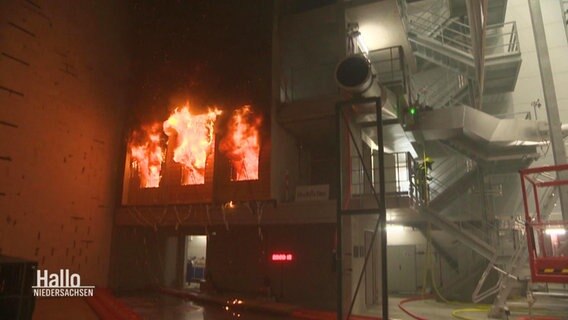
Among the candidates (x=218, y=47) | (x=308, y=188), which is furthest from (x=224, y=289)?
(x=218, y=47)

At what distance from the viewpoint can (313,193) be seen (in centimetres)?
1294

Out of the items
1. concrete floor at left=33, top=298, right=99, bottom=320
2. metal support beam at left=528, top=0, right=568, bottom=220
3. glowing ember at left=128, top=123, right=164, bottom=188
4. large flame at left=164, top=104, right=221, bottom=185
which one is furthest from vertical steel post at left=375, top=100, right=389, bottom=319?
glowing ember at left=128, top=123, right=164, bottom=188

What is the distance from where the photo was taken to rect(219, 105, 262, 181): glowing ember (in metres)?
13.9

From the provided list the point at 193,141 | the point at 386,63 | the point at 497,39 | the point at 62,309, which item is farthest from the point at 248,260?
the point at 497,39

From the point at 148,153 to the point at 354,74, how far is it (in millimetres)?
9758

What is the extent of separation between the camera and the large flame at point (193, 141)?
15.2 meters

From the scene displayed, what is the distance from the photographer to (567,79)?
18188 millimetres

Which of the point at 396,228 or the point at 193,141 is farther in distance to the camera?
the point at 396,228

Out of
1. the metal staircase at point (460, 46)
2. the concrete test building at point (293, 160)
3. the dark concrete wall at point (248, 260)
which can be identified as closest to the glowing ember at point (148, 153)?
the concrete test building at point (293, 160)

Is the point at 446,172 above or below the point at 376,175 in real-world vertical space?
above

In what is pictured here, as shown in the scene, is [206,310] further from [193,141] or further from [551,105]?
[551,105]

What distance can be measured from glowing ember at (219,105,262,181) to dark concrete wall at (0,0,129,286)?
5536 mm

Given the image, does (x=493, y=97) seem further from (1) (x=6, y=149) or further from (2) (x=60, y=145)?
(1) (x=6, y=149)

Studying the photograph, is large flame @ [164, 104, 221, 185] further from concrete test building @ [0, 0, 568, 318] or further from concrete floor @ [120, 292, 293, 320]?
concrete floor @ [120, 292, 293, 320]
